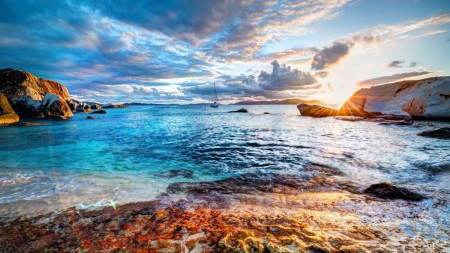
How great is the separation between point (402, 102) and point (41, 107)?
69.6 meters

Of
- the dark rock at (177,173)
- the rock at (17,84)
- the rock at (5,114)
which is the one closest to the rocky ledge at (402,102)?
the dark rock at (177,173)

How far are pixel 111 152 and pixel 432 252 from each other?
14.4 meters

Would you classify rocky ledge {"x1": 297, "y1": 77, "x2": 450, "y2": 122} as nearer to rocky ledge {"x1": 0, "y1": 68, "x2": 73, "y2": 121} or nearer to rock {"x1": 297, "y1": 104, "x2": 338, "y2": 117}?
rock {"x1": 297, "y1": 104, "x2": 338, "y2": 117}

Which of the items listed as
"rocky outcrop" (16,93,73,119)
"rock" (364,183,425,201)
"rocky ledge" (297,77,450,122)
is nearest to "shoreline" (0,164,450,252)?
"rock" (364,183,425,201)

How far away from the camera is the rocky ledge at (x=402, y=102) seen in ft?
88.5

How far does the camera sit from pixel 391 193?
218 inches

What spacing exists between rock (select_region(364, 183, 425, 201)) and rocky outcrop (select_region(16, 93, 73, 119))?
1937 inches

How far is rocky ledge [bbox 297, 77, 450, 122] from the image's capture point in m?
27.0

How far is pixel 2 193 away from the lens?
5867mm

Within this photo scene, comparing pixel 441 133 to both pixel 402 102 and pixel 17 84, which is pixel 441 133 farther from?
pixel 17 84

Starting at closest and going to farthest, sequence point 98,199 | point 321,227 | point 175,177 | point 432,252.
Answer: point 432,252
point 321,227
point 98,199
point 175,177

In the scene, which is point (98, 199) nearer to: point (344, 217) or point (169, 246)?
point (169, 246)

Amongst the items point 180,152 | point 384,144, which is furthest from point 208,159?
point 384,144

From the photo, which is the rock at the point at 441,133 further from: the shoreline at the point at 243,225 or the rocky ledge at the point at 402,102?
the shoreline at the point at 243,225
